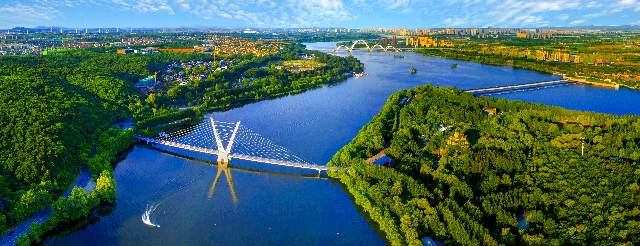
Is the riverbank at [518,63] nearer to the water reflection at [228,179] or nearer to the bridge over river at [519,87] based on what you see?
the bridge over river at [519,87]

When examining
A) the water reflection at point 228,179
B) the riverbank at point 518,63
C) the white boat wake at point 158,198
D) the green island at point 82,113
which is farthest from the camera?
the riverbank at point 518,63

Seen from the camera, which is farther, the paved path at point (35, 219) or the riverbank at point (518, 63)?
the riverbank at point (518, 63)

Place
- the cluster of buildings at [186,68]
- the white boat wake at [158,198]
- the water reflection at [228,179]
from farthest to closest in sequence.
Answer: the cluster of buildings at [186,68], the water reflection at [228,179], the white boat wake at [158,198]

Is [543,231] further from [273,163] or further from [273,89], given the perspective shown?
[273,89]

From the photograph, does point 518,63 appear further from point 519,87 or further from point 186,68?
point 186,68

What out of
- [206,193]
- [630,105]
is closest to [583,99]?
A: [630,105]

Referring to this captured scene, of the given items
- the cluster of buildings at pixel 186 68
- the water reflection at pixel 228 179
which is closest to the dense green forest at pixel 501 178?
the water reflection at pixel 228 179

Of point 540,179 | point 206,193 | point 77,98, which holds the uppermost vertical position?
point 77,98

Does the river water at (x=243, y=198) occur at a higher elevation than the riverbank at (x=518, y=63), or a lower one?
lower
